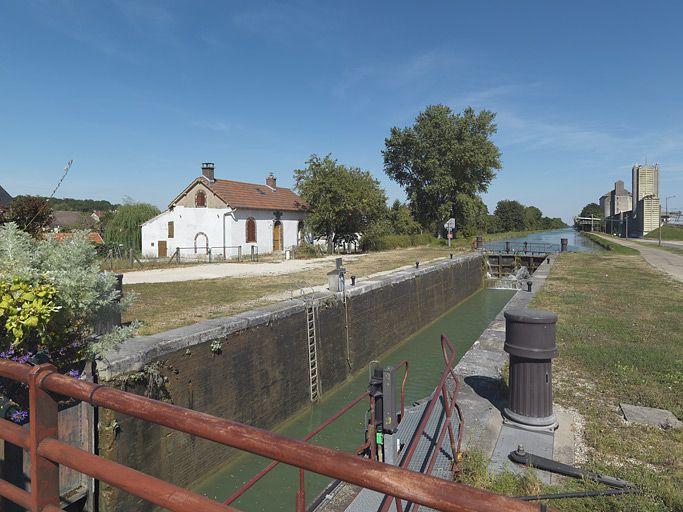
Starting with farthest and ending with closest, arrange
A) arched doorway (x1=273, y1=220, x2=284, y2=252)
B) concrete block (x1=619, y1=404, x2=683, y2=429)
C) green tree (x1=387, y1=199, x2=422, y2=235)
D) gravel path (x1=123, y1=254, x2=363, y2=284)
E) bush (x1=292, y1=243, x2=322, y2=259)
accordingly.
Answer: green tree (x1=387, y1=199, x2=422, y2=235) → arched doorway (x1=273, y1=220, x2=284, y2=252) → bush (x1=292, y1=243, x2=322, y2=259) → gravel path (x1=123, y1=254, x2=363, y2=284) → concrete block (x1=619, y1=404, x2=683, y2=429)

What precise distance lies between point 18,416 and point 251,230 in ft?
83.2

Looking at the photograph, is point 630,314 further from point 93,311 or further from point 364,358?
point 93,311

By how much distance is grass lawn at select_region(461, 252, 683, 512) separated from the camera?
3.55 metres

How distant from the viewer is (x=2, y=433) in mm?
1641

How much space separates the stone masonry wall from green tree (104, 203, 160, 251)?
28319mm

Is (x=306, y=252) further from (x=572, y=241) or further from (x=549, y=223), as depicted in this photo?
(x=549, y=223)

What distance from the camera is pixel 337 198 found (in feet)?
95.3

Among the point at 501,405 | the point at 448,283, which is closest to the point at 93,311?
the point at 501,405

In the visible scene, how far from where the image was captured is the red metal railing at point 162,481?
1.07 m

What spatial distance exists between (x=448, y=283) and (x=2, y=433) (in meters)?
21.1

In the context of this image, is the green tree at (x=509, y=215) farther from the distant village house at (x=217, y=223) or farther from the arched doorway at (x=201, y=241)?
the arched doorway at (x=201, y=241)

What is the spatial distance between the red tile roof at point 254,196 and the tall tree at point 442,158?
48.8ft

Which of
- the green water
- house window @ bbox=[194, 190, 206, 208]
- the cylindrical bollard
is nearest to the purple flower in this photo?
the green water

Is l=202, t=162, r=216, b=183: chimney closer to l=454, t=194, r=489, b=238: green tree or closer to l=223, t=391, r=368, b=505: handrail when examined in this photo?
l=454, t=194, r=489, b=238: green tree
